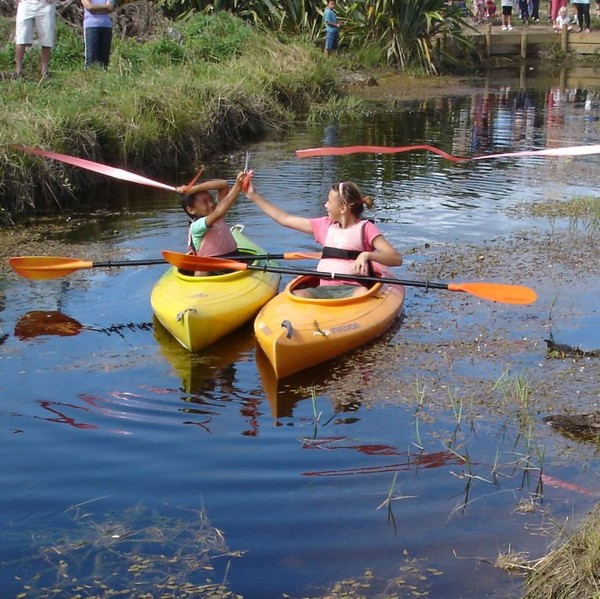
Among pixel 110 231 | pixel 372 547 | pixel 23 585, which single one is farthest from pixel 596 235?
pixel 23 585

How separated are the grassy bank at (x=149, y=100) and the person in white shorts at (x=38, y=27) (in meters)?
0.29

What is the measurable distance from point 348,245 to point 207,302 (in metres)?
1.05

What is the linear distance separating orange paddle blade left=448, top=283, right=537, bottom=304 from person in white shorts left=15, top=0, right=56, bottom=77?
769 centimetres

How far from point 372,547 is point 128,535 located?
1.00 meters

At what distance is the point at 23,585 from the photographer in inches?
157

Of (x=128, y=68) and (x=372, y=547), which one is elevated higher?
(x=128, y=68)

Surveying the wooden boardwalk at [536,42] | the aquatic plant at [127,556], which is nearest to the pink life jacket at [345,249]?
the aquatic plant at [127,556]

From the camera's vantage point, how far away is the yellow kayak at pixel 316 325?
6.22 m

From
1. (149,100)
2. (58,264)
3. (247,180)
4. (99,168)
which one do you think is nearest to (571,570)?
(247,180)

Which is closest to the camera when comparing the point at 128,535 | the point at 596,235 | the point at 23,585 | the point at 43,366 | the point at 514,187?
the point at 23,585

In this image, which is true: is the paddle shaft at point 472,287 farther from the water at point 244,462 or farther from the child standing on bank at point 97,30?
the child standing on bank at point 97,30

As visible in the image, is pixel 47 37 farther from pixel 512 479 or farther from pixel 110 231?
pixel 512 479

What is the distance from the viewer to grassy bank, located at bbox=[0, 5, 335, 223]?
33.7ft

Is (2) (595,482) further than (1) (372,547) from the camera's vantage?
Yes
